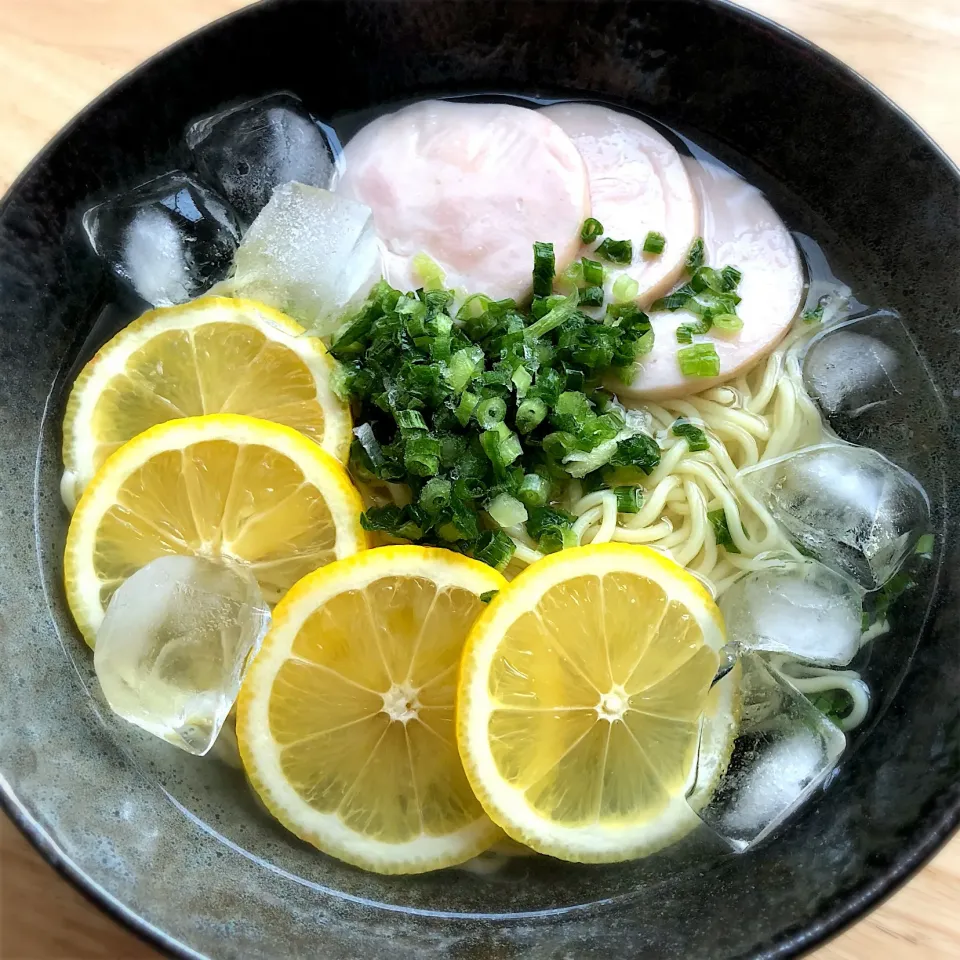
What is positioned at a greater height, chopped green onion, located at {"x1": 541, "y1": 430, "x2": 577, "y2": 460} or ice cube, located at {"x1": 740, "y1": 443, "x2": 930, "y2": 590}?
ice cube, located at {"x1": 740, "y1": 443, "x2": 930, "y2": 590}

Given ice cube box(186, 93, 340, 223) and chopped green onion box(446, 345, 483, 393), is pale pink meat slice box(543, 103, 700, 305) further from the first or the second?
ice cube box(186, 93, 340, 223)

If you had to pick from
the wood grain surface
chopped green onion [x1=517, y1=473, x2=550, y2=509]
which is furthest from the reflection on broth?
the wood grain surface

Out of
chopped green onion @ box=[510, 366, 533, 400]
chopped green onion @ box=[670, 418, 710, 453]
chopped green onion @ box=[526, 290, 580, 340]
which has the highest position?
chopped green onion @ box=[526, 290, 580, 340]

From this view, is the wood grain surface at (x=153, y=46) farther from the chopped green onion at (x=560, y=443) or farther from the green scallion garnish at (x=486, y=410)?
the chopped green onion at (x=560, y=443)

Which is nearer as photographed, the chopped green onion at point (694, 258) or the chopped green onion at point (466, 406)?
the chopped green onion at point (466, 406)

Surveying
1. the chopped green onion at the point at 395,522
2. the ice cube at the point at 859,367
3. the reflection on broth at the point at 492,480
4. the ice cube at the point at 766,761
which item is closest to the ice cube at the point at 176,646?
the reflection on broth at the point at 492,480

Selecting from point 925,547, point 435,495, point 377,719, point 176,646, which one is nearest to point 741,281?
point 925,547
